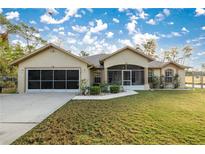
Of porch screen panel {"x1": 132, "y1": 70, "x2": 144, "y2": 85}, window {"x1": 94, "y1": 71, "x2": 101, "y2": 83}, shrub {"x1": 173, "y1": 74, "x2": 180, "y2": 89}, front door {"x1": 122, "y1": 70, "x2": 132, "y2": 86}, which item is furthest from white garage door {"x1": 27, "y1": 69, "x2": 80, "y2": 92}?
shrub {"x1": 173, "y1": 74, "x2": 180, "y2": 89}

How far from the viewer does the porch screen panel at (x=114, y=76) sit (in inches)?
705

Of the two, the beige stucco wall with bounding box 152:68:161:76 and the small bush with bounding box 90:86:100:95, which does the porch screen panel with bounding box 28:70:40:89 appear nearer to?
the small bush with bounding box 90:86:100:95

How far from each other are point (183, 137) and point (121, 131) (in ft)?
5.80

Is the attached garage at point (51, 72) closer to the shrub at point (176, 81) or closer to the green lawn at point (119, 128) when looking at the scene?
the green lawn at point (119, 128)

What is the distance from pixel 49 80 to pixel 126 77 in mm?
7696

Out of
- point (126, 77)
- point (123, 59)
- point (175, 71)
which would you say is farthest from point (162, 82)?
point (123, 59)

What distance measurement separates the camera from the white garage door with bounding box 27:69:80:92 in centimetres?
1562

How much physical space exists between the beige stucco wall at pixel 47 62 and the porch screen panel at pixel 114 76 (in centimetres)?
339

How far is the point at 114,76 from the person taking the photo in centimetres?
1795

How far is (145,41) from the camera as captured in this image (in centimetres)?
3969

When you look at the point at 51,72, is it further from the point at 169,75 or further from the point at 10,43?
the point at 169,75
